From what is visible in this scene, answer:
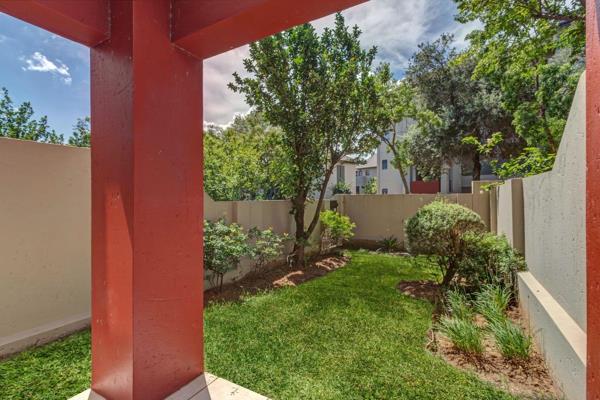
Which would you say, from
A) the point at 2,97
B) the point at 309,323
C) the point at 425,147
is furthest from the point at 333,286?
the point at 425,147

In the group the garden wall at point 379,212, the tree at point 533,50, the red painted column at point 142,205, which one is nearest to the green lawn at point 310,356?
the red painted column at point 142,205

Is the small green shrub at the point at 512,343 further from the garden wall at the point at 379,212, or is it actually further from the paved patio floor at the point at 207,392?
the garden wall at the point at 379,212

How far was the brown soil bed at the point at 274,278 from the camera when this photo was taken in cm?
486

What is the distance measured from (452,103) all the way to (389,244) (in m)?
9.76

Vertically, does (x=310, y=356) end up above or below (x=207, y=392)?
below

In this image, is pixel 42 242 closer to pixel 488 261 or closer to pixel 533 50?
pixel 488 261

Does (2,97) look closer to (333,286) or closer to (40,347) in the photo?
(40,347)

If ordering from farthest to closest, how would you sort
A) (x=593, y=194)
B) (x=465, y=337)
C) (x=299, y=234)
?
(x=299, y=234) < (x=465, y=337) < (x=593, y=194)

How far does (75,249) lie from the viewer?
348 cm

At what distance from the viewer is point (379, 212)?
30.4ft

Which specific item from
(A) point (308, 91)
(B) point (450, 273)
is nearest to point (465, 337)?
(B) point (450, 273)

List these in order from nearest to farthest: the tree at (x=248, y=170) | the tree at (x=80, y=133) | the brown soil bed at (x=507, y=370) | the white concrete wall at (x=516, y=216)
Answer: the brown soil bed at (x=507, y=370)
the white concrete wall at (x=516, y=216)
the tree at (x=248, y=170)
the tree at (x=80, y=133)

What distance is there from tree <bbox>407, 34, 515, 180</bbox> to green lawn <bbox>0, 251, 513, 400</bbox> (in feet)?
40.5

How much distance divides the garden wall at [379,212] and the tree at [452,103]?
670cm
